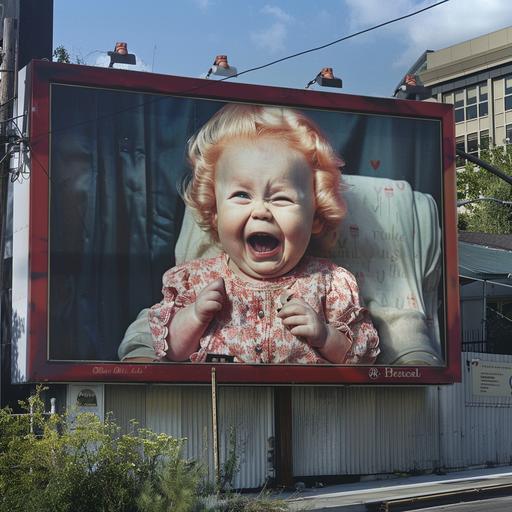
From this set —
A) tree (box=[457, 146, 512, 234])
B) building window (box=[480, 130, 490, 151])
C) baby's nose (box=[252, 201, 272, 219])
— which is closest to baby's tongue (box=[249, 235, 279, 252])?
baby's nose (box=[252, 201, 272, 219])

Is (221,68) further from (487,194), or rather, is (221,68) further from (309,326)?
(487,194)

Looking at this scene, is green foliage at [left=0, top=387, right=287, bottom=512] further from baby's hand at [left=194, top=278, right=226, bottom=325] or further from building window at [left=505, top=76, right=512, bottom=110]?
building window at [left=505, top=76, right=512, bottom=110]

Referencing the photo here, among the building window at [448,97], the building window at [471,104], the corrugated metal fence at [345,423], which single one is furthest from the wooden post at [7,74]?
the building window at [448,97]

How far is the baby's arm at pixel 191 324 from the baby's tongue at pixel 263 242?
4.84 ft

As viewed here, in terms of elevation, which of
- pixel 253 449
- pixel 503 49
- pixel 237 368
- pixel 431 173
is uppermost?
pixel 503 49

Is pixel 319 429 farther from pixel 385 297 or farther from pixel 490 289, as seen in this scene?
pixel 490 289

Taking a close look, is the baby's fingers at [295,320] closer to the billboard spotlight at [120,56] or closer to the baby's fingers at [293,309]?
the baby's fingers at [293,309]

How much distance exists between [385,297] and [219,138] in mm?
5475

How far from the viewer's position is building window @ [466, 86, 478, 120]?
92.5 m

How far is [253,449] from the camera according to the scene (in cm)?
2527

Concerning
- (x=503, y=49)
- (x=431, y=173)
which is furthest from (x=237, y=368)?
(x=503, y=49)

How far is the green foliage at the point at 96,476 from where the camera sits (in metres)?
15.3

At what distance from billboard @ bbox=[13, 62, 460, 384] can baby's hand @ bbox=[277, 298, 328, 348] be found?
0.03 meters

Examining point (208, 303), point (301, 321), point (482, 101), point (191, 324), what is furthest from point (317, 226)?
point (482, 101)
